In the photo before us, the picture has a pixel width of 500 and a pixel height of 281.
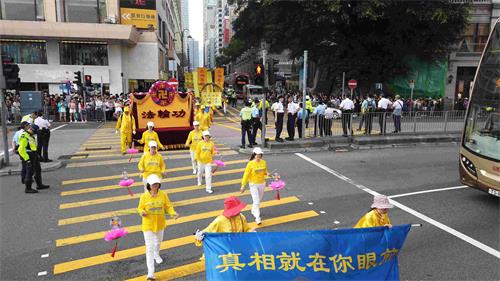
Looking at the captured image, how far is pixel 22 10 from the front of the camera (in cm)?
3894

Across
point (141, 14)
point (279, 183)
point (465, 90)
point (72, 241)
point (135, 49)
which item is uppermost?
point (141, 14)

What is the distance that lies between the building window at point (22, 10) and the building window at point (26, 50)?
2.60m

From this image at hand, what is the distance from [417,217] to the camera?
864 centimetres

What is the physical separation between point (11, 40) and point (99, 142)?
88.3 ft

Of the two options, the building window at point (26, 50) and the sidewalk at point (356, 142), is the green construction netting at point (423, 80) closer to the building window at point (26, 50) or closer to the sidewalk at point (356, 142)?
the sidewalk at point (356, 142)

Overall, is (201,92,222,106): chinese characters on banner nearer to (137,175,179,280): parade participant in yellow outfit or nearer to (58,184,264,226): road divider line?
(58,184,264,226): road divider line

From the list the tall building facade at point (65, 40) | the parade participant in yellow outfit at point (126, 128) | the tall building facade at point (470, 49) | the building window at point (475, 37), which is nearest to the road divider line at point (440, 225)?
the parade participant in yellow outfit at point (126, 128)

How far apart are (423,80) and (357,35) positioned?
841 cm

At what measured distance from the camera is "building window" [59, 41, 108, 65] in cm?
3981

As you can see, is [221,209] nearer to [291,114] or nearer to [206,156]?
[206,156]

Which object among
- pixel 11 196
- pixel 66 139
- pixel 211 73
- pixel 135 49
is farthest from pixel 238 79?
pixel 11 196

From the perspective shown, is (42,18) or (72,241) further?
(42,18)

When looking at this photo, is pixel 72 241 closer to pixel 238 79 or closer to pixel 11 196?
pixel 11 196

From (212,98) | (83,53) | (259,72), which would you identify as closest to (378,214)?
(259,72)
